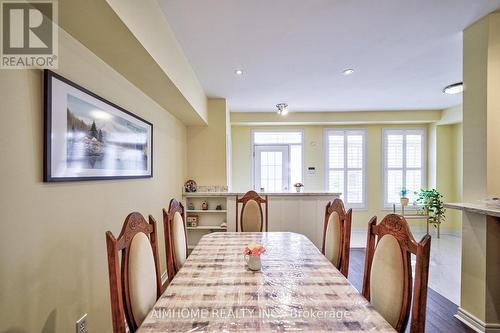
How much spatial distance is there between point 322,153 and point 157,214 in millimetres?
4149

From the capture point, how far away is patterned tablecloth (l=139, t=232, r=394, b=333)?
96 cm

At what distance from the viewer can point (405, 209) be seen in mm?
5504

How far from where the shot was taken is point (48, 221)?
1.27 meters

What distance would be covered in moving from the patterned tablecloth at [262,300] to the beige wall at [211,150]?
2478 millimetres

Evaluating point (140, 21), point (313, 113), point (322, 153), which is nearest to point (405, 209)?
point (322, 153)

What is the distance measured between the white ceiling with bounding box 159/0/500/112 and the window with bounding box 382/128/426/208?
1.84m

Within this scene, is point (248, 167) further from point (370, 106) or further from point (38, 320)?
point (38, 320)

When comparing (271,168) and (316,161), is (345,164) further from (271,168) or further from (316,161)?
(271,168)

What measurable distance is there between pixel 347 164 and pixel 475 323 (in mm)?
3906

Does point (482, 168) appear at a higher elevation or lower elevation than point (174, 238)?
higher

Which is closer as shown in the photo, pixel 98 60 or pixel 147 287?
pixel 147 287

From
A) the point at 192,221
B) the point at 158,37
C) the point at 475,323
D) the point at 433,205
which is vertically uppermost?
the point at 158,37

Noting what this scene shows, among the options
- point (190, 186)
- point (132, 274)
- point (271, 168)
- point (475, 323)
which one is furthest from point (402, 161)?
point (132, 274)

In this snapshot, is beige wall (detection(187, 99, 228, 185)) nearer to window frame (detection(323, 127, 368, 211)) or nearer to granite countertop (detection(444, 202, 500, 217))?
window frame (detection(323, 127, 368, 211))
